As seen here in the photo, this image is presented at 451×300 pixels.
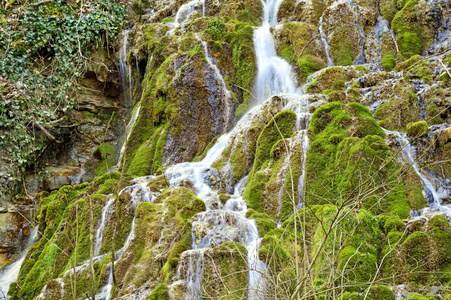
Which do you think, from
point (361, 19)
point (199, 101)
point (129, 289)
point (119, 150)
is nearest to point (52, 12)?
point (119, 150)

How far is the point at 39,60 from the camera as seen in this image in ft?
49.9

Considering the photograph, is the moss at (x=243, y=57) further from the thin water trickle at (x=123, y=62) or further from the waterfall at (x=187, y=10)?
the thin water trickle at (x=123, y=62)

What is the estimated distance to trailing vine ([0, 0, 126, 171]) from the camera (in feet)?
43.7

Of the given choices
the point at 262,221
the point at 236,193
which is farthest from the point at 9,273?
the point at 262,221

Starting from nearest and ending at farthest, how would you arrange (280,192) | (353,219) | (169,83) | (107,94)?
(353,219) → (280,192) → (169,83) → (107,94)

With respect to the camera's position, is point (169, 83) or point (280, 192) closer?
point (280, 192)

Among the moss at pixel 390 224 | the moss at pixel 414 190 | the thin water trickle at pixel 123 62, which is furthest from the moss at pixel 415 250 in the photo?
the thin water trickle at pixel 123 62

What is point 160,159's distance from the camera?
12188mm

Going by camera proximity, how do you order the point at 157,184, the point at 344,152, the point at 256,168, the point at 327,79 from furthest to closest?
1. the point at 327,79
2. the point at 256,168
3. the point at 157,184
4. the point at 344,152

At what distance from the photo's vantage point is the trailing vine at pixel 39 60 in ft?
43.7

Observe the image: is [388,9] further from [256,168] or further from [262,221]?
[262,221]

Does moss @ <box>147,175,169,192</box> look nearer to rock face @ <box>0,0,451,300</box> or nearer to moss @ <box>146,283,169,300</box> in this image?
rock face @ <box>0,0,451,300</box>

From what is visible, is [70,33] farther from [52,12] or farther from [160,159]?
[160,159]

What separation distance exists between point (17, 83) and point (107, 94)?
4.43 meters
